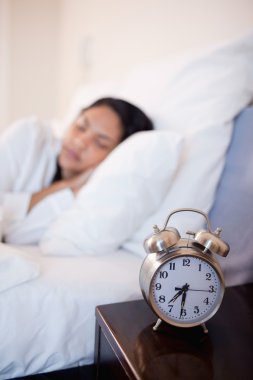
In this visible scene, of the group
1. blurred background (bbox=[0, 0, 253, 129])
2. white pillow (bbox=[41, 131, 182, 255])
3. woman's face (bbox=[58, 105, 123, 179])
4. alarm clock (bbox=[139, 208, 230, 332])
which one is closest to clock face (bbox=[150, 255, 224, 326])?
alarm clock (bbox=[139, 208, 230, 332])

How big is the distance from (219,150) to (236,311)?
0.50m

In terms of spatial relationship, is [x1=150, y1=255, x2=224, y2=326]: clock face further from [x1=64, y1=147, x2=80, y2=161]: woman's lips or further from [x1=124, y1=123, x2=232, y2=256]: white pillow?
[x1=64, y1=147, x2=80, y2=161]: woman's lips

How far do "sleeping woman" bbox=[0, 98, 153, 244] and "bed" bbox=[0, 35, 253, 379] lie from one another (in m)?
0.13

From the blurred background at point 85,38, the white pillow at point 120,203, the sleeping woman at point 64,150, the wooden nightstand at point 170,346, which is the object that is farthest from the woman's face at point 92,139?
the wooden nightstand at point 170,346

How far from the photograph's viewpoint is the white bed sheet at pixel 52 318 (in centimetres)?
67

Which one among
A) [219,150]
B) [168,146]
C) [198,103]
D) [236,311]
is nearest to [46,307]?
[236,311]

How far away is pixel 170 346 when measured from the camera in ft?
1.82

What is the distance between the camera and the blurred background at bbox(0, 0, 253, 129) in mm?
1342

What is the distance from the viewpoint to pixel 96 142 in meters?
1.23

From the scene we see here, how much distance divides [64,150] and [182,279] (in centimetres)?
83

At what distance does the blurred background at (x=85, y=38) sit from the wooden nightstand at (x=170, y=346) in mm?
963

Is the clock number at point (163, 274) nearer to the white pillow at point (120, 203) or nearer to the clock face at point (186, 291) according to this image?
the clock face at point (186, 291)

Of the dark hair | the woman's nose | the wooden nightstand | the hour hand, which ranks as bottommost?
the wooden nightstand

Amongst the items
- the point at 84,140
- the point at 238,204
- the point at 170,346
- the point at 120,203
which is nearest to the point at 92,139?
the point at 84,140
